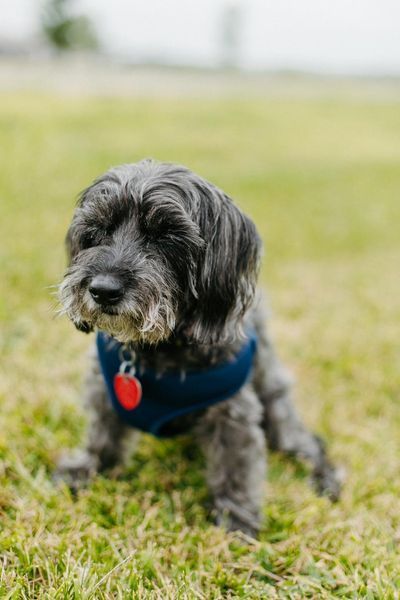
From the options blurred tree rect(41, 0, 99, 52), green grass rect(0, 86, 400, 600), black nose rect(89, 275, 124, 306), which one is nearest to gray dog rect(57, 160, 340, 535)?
black nose rect(89, 275, 124, 306)

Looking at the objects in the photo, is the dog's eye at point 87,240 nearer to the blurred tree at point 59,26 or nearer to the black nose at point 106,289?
the black nose at point 106,289

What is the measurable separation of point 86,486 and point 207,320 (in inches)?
55.6

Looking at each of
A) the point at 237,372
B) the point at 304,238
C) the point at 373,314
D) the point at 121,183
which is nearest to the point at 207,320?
the point at 237,372

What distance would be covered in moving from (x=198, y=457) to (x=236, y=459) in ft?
2.10

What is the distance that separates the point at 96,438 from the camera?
3.59 metres

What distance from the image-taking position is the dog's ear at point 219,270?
2.91m

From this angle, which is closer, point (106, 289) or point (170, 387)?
point (106, 289)

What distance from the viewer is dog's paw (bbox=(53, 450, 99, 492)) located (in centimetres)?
355

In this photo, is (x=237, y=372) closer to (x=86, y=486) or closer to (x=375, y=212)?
(x=86, y=486)

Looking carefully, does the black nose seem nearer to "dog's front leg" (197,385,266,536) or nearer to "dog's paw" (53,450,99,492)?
"dog's front leg" (197,385,266,536)

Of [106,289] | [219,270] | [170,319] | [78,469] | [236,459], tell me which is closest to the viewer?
[106,289]

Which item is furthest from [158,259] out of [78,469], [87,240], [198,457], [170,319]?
[198,457]

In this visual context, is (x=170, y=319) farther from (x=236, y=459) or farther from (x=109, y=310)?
(x=236, y=459)

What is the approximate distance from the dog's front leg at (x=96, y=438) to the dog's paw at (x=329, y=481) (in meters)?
1.35
